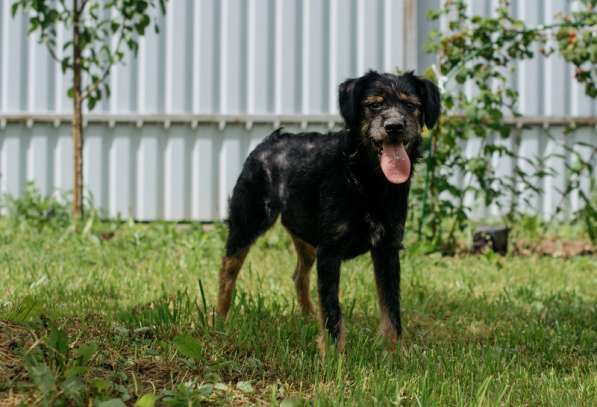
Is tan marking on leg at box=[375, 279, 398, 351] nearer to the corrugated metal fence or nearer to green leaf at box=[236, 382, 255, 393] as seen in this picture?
green leaf at box=[236, 382, 255, 393]

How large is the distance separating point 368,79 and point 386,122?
0.42 m

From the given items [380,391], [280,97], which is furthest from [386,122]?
[280,97]

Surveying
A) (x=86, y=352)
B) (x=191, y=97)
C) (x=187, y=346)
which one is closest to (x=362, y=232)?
(x=187, y=346)

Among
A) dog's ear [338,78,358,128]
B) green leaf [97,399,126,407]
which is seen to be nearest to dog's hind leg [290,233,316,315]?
dog's ear [338,78,358,128]

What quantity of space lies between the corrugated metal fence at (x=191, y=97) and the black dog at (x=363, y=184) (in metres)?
5.53

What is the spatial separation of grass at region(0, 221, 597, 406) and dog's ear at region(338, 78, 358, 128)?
1088 mm

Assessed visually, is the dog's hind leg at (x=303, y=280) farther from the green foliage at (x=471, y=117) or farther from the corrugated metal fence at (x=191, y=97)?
the corrugated metal fence at (x=191, y=97)

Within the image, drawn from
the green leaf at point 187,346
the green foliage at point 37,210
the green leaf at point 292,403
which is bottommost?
the green leaf at point 292,403

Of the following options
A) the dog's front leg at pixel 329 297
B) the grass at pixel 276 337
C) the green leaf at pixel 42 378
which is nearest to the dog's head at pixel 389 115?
the dog's front leg at pixel 329 297

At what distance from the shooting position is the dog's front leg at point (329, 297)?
12.8 ft

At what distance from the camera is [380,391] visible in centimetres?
299

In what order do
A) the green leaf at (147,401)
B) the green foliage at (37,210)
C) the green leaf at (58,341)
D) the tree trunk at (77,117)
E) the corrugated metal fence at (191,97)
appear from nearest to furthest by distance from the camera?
1. the green leaf at (147,401)
2. the green leaf at (58,341)
3. the tree trunk at (77,117)
4. the green foliage at (37,210)
5. the corrugated metal fence at (191,97)

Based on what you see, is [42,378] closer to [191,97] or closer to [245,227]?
[245,227]

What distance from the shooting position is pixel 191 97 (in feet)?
32.9
